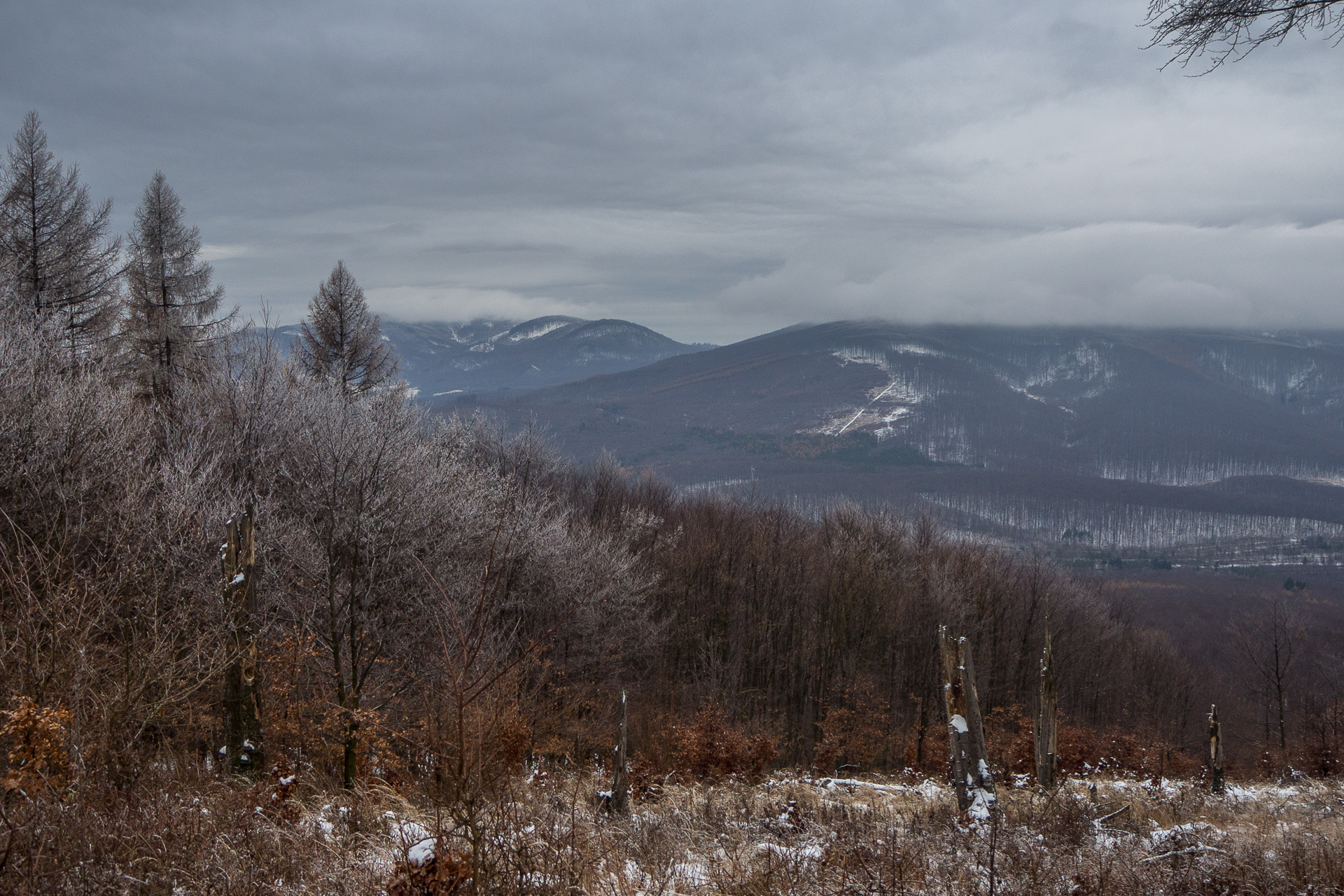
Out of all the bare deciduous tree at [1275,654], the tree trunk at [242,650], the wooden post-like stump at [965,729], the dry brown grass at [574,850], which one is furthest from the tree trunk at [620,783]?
→ the bare deciduous tree at [1275,654]

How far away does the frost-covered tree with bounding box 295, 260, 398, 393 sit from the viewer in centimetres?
3634

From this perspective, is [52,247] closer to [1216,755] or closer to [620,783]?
[620,783]

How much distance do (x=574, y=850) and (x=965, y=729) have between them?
9.06 meters

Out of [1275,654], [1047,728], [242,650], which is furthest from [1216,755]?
[1275,654]

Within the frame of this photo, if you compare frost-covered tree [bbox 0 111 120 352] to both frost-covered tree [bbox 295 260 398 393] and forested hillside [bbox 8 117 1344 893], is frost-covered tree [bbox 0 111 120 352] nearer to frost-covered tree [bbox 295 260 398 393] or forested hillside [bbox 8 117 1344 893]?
forested hillside [bbox 8 117 1344 893]

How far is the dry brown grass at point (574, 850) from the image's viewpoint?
513 centimetres

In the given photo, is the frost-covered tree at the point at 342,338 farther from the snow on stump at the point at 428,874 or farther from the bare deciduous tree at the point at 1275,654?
the bare deciduous tree at the point at 1275,654

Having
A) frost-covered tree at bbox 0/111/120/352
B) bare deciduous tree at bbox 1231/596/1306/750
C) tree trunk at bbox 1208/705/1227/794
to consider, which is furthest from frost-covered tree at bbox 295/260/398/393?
bare deciduous tree at bbox 1231/596/1306/750

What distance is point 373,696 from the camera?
18547mm

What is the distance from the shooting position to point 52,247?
2802 centimetres

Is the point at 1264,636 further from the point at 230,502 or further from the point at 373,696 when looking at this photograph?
the point at 230,502

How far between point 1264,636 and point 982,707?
21432 millimetres

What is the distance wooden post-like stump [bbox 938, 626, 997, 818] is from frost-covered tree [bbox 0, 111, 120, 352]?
3002 centimetres

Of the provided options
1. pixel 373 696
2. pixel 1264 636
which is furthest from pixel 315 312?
pixel 1264 636
